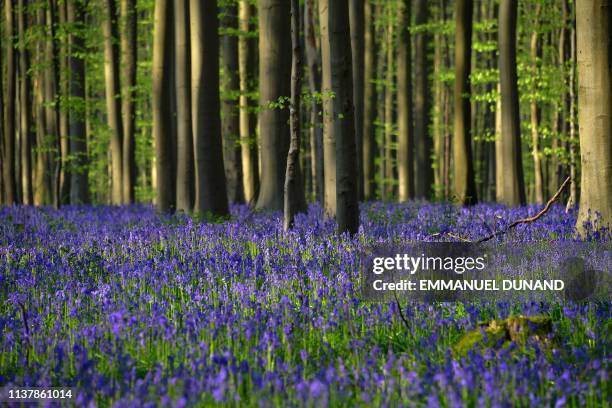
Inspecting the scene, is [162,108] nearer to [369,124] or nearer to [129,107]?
[129,107]

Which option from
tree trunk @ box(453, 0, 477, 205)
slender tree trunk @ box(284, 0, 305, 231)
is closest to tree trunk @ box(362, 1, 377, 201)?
tree trunk @ box(453, 0, 477, 205)

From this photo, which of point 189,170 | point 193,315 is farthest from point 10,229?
point 193,315

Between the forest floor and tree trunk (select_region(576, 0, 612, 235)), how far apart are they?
118 centimetres

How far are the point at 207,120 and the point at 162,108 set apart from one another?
418cm

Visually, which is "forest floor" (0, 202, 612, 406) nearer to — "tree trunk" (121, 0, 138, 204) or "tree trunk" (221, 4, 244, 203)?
"tree trunk" (221, 4, 244, 203)

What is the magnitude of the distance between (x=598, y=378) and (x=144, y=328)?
3.00 m

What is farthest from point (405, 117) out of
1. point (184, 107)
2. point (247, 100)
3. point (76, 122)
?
point (184, 107)

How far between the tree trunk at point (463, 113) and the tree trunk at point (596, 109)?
27.7 ft

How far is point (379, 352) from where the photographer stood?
515 cm

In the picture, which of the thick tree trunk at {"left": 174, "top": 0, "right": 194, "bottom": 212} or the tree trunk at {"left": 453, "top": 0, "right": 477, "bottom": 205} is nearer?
the thick tree trunk at {"left": 174, "top": 0, "right": 194, "bottom": 212}

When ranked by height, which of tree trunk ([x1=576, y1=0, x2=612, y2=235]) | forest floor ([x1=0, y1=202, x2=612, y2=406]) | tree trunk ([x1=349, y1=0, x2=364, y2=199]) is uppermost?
tree trunk ([x1=349, y1=0, x2=364, y2=199])

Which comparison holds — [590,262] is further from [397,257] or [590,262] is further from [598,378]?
[598,378]

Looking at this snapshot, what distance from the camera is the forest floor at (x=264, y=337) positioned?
4.22m

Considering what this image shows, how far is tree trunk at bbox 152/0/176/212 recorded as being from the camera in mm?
18812
